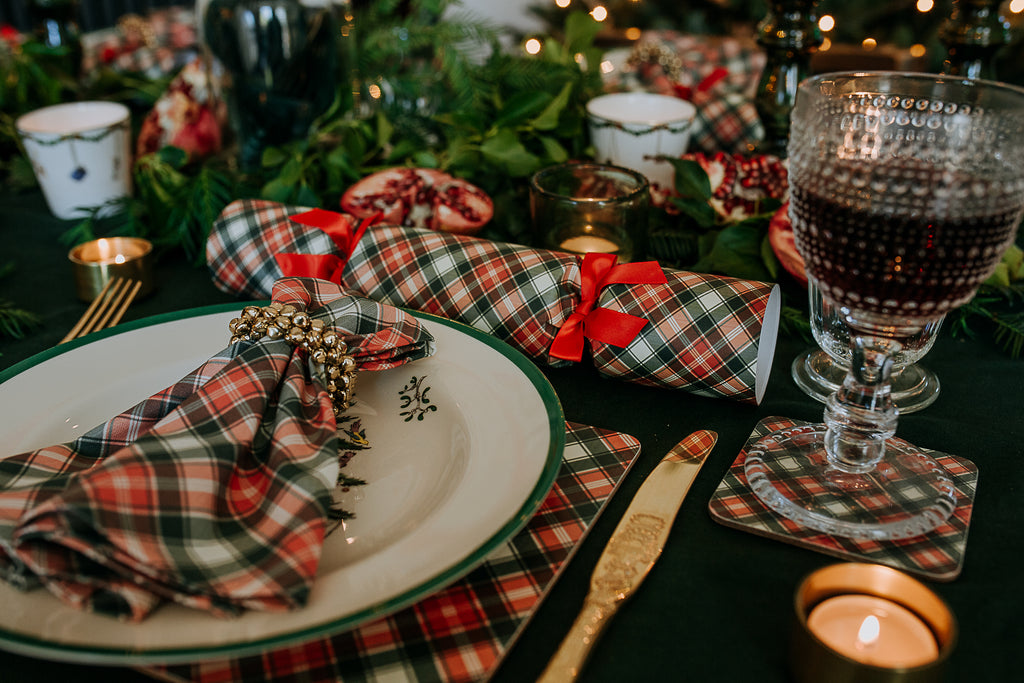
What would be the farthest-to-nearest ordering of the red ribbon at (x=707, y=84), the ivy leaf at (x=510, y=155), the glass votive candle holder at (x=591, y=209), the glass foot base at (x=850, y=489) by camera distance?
1. the red ribbon at (x=707, y=84)
2. the ivy leaf at (x=510, y=155)
3. the glass votive candle holder at (x=591, y=209)
4. the glass foot base at (x=850, y=489)

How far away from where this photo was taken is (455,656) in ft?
1.24

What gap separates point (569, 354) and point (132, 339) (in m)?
0.35

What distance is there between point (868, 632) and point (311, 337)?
376mm

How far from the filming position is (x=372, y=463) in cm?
51

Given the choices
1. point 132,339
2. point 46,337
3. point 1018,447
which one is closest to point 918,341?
point 1018,447

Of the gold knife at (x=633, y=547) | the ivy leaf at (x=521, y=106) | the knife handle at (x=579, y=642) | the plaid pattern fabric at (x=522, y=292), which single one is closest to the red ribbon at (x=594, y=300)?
the plaid pattern fabric at (x=522, y=292)

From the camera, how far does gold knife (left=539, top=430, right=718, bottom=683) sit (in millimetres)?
371

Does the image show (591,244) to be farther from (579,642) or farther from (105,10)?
(105,10)

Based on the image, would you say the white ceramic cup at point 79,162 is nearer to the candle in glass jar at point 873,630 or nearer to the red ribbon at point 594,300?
the red ribbon at point 594,300

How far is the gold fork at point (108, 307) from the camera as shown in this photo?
2.33ft

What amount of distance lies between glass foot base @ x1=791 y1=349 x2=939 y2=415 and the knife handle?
30cm

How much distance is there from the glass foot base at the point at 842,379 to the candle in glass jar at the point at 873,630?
24 cm

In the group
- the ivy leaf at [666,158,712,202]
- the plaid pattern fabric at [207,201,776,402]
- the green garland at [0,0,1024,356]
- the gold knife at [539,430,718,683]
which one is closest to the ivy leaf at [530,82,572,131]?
the green garland at [0,0,1024,356]

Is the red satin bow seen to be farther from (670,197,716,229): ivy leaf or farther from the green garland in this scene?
(670,197,716,229): ivy leaf
